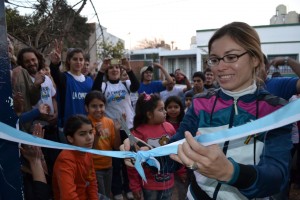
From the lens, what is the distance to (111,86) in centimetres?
434

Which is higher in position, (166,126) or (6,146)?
(6,146)

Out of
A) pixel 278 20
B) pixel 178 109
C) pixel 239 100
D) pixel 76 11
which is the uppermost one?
pixel 278 20

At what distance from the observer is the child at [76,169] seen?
8.13ft

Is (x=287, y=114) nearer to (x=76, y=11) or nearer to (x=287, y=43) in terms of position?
(x=76, y=11)

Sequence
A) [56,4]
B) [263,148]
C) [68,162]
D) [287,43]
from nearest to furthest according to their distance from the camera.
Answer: [263,148] < [68,162] < [56,4] < [287,43]

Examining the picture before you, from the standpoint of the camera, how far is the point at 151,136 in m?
3.06

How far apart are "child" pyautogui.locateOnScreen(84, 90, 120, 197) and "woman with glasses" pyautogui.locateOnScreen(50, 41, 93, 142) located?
18 cm

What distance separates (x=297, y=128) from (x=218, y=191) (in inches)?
140

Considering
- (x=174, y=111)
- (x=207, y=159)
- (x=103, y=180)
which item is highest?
(x=207, y=159)

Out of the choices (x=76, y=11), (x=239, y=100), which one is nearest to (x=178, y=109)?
(x=239, y=100)

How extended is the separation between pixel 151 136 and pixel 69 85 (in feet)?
4.54

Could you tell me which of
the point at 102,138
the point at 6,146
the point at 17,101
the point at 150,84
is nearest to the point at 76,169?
the point at 17,101

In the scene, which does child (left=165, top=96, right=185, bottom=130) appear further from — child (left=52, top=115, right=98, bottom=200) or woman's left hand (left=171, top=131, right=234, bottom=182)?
woman's left hand (left=171, top=131, right=234, bottom=182)

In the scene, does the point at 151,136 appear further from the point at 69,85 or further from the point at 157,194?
the point at 69,85
